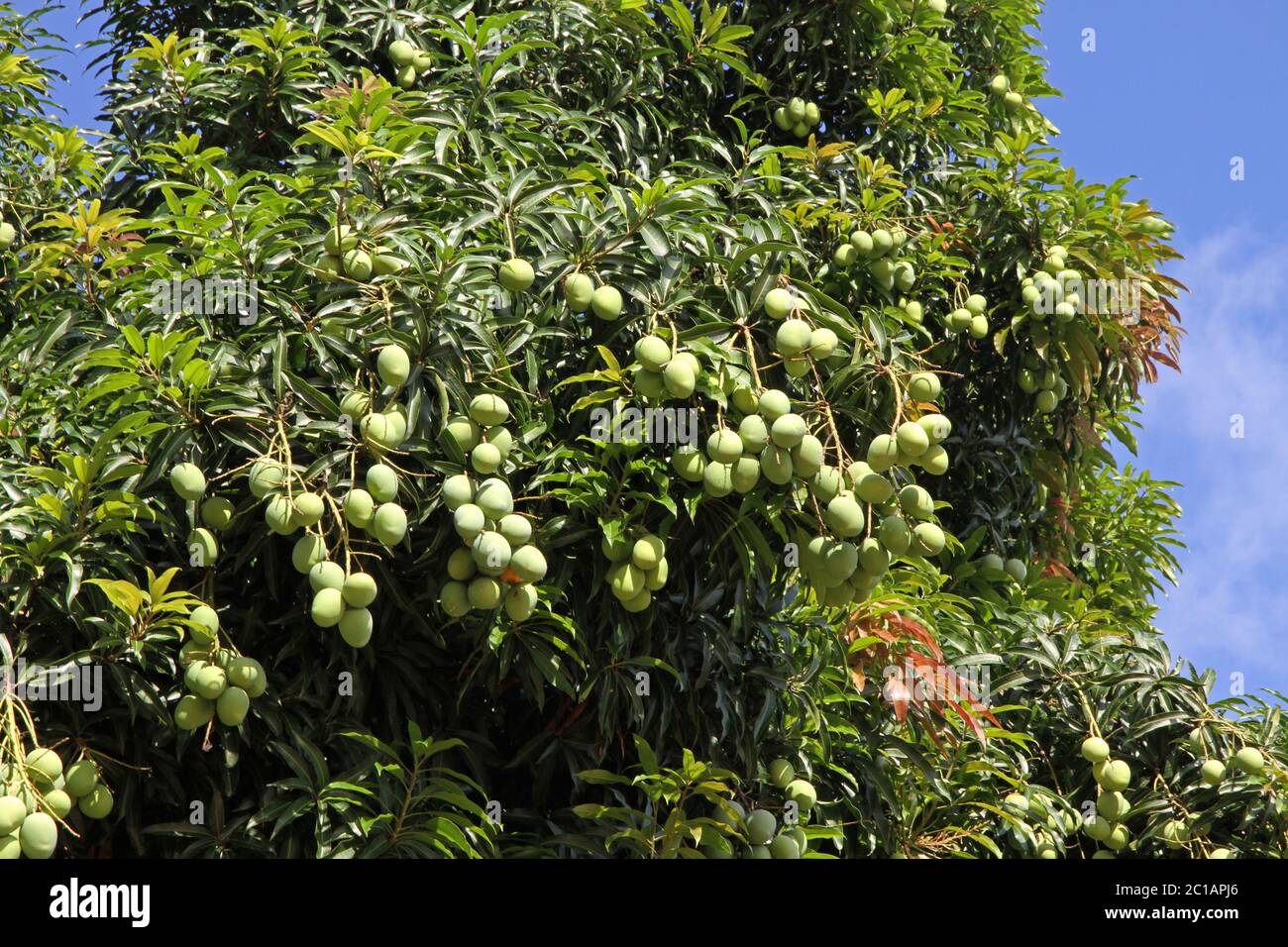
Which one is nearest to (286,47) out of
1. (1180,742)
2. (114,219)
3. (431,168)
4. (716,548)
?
(114,219)

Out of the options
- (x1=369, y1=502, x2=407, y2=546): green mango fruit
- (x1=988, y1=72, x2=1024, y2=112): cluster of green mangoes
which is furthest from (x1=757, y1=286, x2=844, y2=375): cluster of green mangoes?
(x1=988, y1=72, x2=1024, y2=112): cluster of green mangoes

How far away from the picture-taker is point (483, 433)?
362 cm

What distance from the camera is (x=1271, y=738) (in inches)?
208

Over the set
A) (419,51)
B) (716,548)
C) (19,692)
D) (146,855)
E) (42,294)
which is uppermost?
(419,51)

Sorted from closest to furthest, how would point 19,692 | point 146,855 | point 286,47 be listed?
point 19,692
point 146,855
point 286,47

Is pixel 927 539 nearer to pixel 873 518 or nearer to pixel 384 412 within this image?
pixel 873 518

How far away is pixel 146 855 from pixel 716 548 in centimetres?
164

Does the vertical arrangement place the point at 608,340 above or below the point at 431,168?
below

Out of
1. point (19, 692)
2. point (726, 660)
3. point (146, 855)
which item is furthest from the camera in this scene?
point (726, 660)

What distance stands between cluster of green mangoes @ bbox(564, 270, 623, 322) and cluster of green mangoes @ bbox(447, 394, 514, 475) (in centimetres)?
35

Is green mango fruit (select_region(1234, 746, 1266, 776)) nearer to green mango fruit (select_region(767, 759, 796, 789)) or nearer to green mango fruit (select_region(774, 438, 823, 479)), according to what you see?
green mango fruit (select_region(767, 759, 796, 789))

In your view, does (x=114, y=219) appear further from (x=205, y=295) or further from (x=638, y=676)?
(x=638, y=676)

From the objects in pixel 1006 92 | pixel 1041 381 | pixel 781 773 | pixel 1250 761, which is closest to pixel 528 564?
pixel 781 773

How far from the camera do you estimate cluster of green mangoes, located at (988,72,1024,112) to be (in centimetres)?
687
